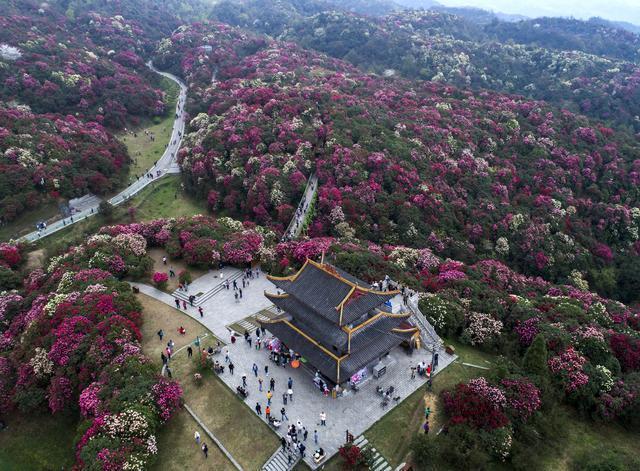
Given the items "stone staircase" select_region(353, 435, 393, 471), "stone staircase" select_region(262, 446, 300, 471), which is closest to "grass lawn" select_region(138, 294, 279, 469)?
"stone staircase" select_region(262, 446, 300, 471)

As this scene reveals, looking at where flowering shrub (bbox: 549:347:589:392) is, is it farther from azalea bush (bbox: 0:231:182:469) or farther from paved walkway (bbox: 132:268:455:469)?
azalea bush (bbox: 0:231:182:469)

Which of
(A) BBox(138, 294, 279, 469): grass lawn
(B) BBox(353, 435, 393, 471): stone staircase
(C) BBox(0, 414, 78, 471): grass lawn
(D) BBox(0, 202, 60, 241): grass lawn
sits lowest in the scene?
(D) BBox(0, 202, 60, 241): grass lawn

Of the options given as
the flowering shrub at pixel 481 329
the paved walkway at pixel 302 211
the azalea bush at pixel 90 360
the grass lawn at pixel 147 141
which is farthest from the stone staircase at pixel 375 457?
the grass lawn at pixel 147 141

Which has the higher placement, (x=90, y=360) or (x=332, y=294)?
(x=332, y=294)

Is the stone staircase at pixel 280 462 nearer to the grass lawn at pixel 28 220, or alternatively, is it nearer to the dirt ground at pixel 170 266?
the dirt ground at pixel 170 266

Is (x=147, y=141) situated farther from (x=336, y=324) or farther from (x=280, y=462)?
(x=280, y=462)

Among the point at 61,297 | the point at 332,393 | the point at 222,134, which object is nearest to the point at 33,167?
the point at 222,134

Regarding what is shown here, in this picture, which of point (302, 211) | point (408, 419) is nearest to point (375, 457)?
point (408, 419)
